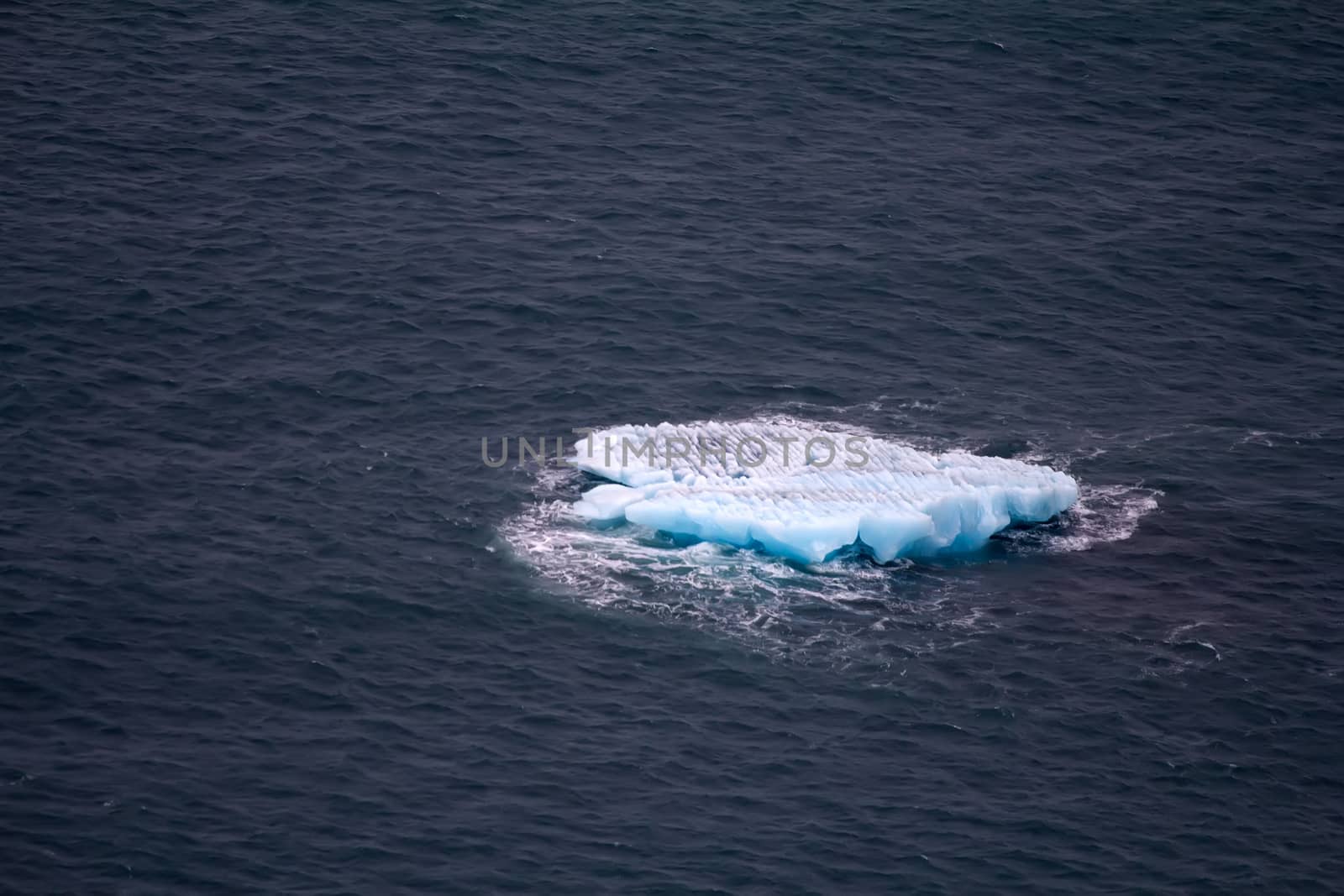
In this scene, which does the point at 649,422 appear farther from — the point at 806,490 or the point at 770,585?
the point at 770,585

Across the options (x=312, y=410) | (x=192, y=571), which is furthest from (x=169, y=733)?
(x=312, y=410)

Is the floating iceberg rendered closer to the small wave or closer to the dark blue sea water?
the small wave

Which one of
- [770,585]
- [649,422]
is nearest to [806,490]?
[770,585]

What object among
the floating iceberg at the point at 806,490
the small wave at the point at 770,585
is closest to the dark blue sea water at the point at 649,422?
the small wave at the point at 770,585

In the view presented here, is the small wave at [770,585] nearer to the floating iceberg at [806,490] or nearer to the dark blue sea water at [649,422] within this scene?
the dark blue sea water at [649,422]

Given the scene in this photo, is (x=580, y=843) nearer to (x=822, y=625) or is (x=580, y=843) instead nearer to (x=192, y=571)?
(x=822, y=625)

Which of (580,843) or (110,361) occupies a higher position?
(110,361)
